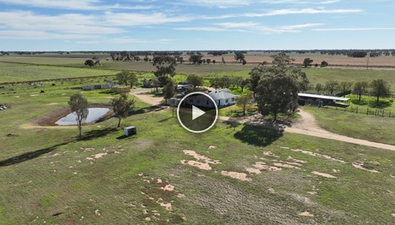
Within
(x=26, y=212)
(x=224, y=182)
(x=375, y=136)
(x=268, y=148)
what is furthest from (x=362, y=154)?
(x=26, y=212)

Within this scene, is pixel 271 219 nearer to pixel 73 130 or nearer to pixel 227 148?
pixel 227 148

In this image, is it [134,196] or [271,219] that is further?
[134,196]

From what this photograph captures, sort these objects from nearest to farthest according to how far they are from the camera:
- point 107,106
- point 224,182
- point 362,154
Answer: point 224,182 < point 362,154 < point 107,106

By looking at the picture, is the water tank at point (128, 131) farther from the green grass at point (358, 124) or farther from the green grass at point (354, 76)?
the green grass at point (354, 76)

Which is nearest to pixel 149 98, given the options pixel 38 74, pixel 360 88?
pixel 360 88

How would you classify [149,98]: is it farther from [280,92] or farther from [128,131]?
[280,92]
